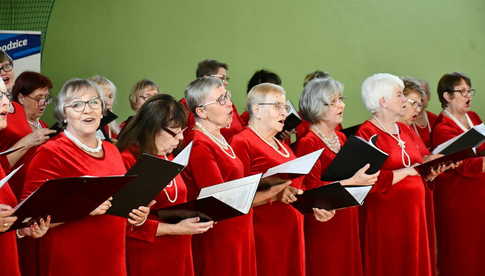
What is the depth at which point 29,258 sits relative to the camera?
3.14m

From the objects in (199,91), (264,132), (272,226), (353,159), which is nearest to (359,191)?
(353,159)

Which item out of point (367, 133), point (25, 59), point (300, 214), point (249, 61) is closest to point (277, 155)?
point (300, 214)

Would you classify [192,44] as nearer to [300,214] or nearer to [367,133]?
[367,133]

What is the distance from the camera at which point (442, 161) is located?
4.30 metres

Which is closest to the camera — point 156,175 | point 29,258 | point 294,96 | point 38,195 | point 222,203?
point 38,195

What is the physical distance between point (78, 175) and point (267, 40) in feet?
13.4

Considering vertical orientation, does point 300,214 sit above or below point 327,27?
below

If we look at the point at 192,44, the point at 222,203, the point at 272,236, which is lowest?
the point at 272,236

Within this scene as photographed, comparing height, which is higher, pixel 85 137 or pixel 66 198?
pixel 85 137

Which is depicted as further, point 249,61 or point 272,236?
point 249,61

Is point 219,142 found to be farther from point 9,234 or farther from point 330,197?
point 9,234

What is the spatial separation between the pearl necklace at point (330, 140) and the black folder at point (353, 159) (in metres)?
0.39

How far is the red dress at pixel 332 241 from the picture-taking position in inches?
162

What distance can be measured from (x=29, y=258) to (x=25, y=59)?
7.34 ft
